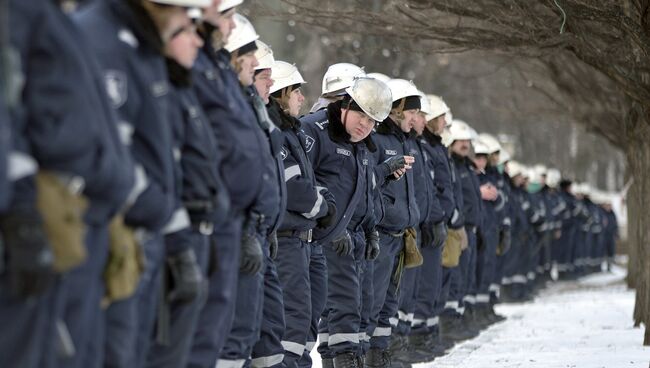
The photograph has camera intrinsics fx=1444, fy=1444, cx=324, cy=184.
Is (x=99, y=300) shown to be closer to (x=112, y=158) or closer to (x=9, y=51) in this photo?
(x=112, y=158)

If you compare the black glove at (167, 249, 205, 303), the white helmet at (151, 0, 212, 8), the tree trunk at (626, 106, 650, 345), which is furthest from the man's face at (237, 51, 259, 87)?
the tree trunk at (626, 106, 650, 345)

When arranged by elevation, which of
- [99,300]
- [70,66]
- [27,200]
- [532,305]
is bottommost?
[532,305]

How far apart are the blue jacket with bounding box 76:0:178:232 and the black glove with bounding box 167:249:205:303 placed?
36cm

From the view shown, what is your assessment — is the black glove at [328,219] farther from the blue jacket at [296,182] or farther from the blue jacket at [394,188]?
the blue jacket at [394,188]

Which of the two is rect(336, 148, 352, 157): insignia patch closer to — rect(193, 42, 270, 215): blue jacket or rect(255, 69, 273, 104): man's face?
rect(255, 69, 273, 104): man's face

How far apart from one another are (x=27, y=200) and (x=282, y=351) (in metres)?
4.28

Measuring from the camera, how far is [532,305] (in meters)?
23.1

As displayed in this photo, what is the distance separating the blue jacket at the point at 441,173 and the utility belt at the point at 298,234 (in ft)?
15.9

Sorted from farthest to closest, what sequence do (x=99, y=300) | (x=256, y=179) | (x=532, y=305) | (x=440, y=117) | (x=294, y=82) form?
(x=532, y=305)
(x=440, y=117)
(x=294, y=82)
(x=256, y=179)
(x=99, y=300)

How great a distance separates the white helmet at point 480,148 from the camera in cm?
1833

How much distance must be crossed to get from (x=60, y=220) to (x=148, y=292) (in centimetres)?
127

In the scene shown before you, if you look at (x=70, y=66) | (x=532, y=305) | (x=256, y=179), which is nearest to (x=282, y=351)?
(x=256, y=179)

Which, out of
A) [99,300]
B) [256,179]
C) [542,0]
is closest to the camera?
[99,300]

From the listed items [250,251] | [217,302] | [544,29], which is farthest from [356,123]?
[217,302]
